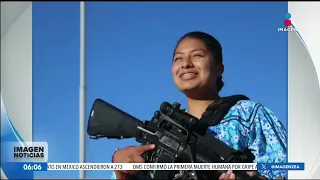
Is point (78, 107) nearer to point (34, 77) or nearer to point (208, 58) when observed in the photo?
point (34, 77)

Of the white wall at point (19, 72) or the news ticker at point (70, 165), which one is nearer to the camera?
the news ticker at point (70, 165)

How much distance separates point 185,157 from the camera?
8.80 ft

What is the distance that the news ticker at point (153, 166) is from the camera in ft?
8.70

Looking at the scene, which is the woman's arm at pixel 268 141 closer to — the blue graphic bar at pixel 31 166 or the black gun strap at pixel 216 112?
the black gun strap at pixel 216 112

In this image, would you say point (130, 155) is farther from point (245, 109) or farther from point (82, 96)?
point (245, 109)

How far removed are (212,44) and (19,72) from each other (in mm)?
1201

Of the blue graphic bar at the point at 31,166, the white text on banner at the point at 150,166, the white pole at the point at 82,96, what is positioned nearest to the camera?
the white text on banner at the point at 150,166

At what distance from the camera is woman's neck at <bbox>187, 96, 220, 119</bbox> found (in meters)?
2.77

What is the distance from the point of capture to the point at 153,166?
2736 mm

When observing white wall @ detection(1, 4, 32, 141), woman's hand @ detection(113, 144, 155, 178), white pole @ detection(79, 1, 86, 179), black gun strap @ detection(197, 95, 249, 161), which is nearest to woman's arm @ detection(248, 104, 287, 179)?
black gun strap @ detection(197, 95, 249, 161)

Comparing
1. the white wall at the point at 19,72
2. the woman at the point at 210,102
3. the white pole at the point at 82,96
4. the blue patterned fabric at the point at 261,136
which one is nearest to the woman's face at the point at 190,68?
the woman at the point at 210,102

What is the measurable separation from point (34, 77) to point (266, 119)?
143 cm

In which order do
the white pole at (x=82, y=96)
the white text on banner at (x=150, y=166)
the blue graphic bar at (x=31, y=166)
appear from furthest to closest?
1. the blue graphic bar at (x=31, y=166)
2. the white pole at (x=82, y=96)
3. the white text on banner at (x=150, y=166)

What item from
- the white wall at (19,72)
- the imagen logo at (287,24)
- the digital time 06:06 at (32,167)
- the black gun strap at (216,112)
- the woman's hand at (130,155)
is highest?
the imagen logo at (287,24)
